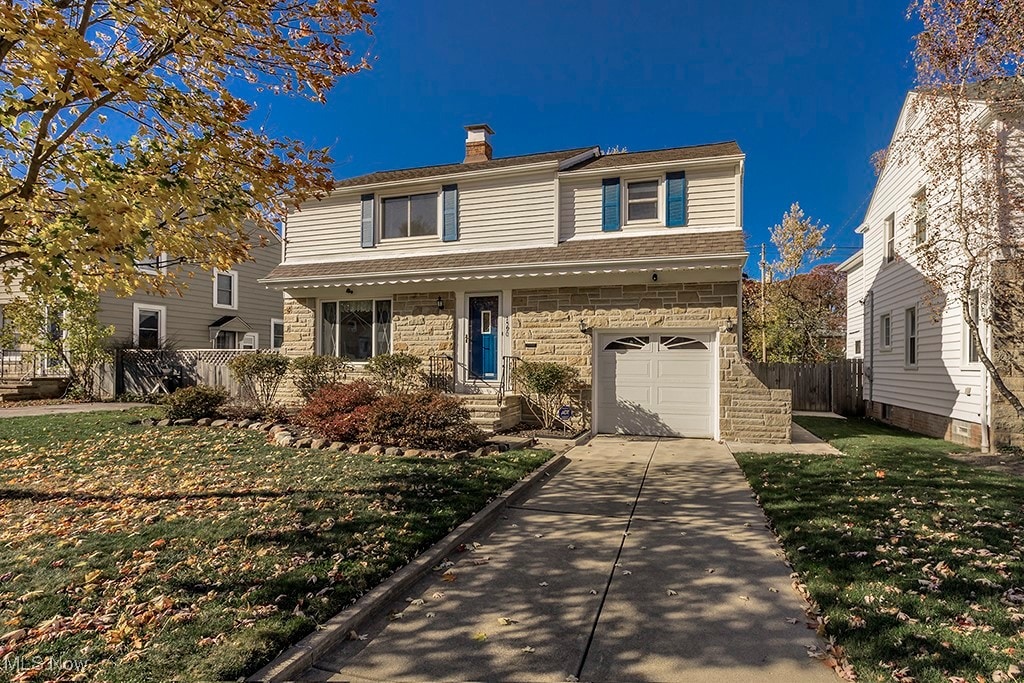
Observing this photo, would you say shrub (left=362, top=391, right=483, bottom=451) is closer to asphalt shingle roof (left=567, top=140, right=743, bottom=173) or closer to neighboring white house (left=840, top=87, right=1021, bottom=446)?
asphalt shingle roof (left=567, top=140, right=743, bottom=173)

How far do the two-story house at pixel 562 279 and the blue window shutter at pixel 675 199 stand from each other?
0.02 m

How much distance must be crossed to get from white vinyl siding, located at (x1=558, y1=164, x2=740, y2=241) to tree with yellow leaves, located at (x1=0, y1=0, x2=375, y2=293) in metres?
7.01

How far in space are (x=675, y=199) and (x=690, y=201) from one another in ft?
1.02

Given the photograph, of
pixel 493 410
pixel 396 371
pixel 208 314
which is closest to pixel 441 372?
pixel 396 371

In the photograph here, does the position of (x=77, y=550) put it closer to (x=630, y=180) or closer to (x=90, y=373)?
(x=630, y=180)

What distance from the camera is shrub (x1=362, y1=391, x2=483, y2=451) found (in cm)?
853

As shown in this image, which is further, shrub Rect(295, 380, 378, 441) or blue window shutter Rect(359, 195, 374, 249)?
blue window shutter Rect(359, 195, 374, 249)

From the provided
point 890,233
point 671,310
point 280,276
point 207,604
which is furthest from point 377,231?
point 890,233

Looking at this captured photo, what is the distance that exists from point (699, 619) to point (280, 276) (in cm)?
1266

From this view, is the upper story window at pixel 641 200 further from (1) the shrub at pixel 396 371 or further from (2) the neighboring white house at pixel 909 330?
(1) the shrub at pixel 396 371

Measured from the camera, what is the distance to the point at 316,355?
1337cm

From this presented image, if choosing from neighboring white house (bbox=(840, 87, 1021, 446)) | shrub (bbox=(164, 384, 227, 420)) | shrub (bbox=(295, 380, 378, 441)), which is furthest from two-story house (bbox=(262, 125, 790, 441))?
neighboring white house (bbox=(840, 87, 1021, 446))

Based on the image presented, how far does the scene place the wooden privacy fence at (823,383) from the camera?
17.1 meters

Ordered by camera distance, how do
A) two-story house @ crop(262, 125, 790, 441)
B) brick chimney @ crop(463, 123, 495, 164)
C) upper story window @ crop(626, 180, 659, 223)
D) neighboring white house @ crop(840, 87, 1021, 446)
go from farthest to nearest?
brick chimney @ crop(463, 123, 495, 164)
upper story window @ crop(626, 180, 659, 223)
two-story house @ crop(262, 125, 790, 441)
neighboring white house @ crop(840, 87, 1021, 446)
